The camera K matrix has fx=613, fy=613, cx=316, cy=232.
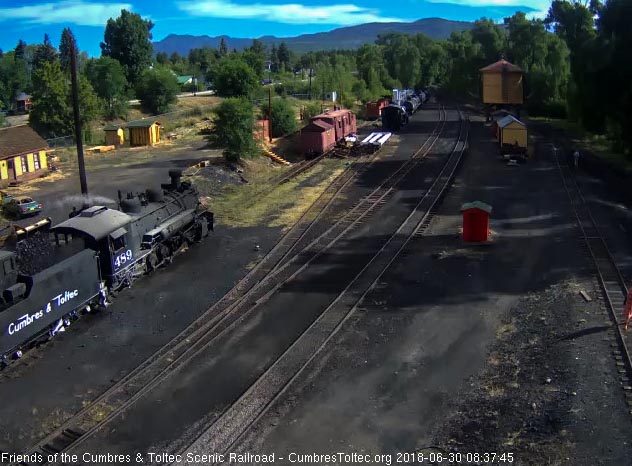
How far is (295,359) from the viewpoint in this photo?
45.0 ft

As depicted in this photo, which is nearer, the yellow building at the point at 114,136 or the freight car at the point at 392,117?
the yellow building at the point at 114,136

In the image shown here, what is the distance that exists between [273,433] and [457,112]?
7253 centimetres

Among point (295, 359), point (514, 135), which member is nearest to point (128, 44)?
point (514, 135)

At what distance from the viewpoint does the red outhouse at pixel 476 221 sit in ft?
71.7

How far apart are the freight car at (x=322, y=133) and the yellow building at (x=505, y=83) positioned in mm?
22220

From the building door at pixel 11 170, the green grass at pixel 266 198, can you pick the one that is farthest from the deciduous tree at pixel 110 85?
the green grass at pixel 266 198

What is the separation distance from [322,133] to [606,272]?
88.4ft

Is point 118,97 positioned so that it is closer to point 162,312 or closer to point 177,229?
point 177,229

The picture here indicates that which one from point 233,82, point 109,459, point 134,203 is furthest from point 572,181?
point 233,82

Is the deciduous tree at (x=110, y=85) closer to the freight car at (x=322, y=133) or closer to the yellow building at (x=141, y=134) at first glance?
the yellow building at (x=141, y=134)

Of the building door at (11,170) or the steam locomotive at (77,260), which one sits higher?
the building door at (11,170)

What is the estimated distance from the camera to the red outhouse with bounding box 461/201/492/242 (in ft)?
71.7

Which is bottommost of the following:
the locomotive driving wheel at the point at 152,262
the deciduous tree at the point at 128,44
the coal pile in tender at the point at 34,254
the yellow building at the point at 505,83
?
the locomotive driving wheel at the point at 152,262

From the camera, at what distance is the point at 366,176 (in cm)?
3612
